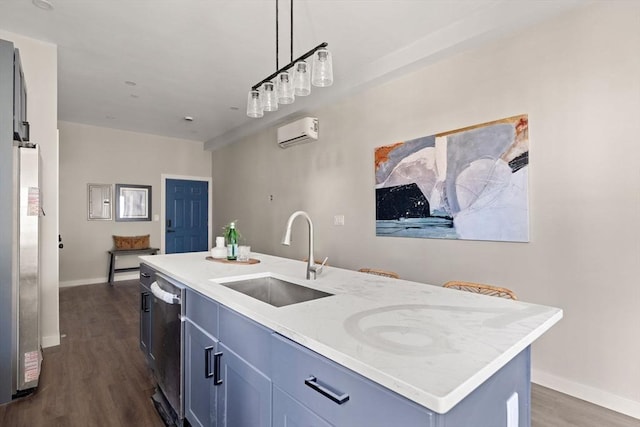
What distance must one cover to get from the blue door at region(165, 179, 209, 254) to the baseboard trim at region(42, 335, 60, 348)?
3.38 m

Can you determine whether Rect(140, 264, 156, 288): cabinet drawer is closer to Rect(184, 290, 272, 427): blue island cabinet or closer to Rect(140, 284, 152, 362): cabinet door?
Rect(140, 284, 152, 362): cabinet door

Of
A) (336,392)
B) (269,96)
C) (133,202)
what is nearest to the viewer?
(336,392)

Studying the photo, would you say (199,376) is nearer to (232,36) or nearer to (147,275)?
(147,275)

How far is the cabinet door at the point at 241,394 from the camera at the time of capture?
1.16 metres

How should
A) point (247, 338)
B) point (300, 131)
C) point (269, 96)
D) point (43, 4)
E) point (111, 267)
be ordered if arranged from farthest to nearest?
point (111, 267), point (300, 131), point (43, 4), point (269, 96), point (247, 338)

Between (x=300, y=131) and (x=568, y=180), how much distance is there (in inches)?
113

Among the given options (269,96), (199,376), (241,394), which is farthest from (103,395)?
(269,96)

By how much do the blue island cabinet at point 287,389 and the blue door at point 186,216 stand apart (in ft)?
17.2

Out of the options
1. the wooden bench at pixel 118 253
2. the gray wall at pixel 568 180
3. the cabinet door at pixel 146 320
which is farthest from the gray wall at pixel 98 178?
the gray wall at pixel 568 180

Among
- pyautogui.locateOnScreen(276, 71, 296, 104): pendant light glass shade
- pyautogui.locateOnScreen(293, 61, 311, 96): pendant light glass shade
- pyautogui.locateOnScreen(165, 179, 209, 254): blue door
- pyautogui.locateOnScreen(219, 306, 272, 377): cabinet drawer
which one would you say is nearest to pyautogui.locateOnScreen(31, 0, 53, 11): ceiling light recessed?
pyautogui.locateOnScreen(276, 71, 296, 104): pendant light glass shade

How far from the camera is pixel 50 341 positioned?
9.84 ft

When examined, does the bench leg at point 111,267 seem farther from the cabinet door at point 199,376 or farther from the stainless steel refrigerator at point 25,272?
the cabinet door at point 199,376

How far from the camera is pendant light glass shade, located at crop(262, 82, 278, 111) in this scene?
6.86 feet

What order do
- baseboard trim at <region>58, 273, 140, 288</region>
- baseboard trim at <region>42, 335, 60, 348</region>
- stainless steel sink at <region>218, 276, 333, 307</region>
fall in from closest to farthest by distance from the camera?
stainless steel sink at <region>218, 276, 333, 307</region>, baseboard trim at <region>42, 335, 60, 348</region>, baseboard trim at <region>58, 273, 140, 288</region>
